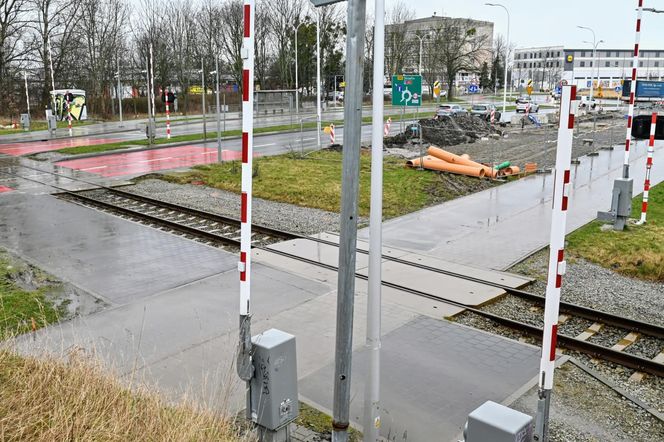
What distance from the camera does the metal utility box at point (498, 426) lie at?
3.85m

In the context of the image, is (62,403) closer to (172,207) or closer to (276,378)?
(276,378)

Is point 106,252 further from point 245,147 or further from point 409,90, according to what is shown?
point 409,90

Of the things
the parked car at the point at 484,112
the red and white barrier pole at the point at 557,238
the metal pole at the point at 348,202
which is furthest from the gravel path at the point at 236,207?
the parked car at the point at 484,112

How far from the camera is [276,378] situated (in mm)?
5012

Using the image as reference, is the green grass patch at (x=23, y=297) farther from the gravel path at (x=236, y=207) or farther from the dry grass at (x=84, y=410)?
the gravel path at (x=236, y=207)

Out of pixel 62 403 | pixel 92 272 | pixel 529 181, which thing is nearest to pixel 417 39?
pixel 529 181

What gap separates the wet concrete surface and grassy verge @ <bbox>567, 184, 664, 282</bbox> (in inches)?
25.7

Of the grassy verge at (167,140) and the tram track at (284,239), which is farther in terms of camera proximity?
the grassy verge at (167,140)

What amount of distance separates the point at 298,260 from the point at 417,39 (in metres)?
70.6

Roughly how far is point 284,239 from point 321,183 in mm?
6230

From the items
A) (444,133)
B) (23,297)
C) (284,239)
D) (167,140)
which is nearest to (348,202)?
(23,297)

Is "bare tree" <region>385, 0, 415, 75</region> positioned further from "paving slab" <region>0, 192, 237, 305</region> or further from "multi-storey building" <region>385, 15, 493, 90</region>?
"paving slab" <region>0, 192, 237, 305</region>

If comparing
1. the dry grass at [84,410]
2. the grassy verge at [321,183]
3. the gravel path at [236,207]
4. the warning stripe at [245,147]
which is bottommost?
the gravel path at [236,207]

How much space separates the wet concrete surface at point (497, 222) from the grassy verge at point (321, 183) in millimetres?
926
